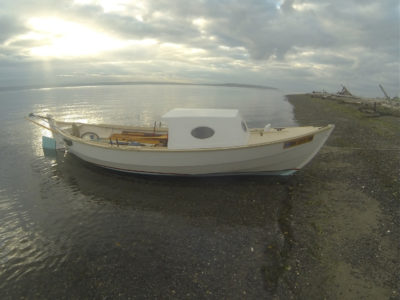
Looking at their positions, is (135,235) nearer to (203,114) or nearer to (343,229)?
(203,114)

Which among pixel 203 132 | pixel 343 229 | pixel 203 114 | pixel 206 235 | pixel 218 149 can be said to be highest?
pixel 203 114

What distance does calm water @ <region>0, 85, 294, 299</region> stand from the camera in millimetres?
5668

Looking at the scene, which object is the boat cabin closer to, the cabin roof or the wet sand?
the cabin roof

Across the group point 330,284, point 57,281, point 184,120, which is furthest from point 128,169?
point 330,284

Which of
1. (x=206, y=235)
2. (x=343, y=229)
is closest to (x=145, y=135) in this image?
(x=206, y=235)

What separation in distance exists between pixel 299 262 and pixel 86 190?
9.29m

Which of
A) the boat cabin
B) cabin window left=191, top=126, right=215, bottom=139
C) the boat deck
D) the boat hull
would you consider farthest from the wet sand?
cabin window left=191, top=126, right=215, bottom=139

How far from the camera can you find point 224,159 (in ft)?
32.8

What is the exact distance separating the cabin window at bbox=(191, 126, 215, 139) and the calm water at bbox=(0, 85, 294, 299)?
7.55 feet

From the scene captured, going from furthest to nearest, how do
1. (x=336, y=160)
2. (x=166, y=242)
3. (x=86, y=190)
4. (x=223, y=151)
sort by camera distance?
(x=336, y=160)
(x=86, y=190)
(x=223, y=151)
(x=166, y=242)

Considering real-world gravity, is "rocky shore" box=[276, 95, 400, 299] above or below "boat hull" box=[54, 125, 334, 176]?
below

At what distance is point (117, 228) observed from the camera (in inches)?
313

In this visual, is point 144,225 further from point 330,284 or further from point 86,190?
point 330,284

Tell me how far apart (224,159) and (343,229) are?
4.86 meters
